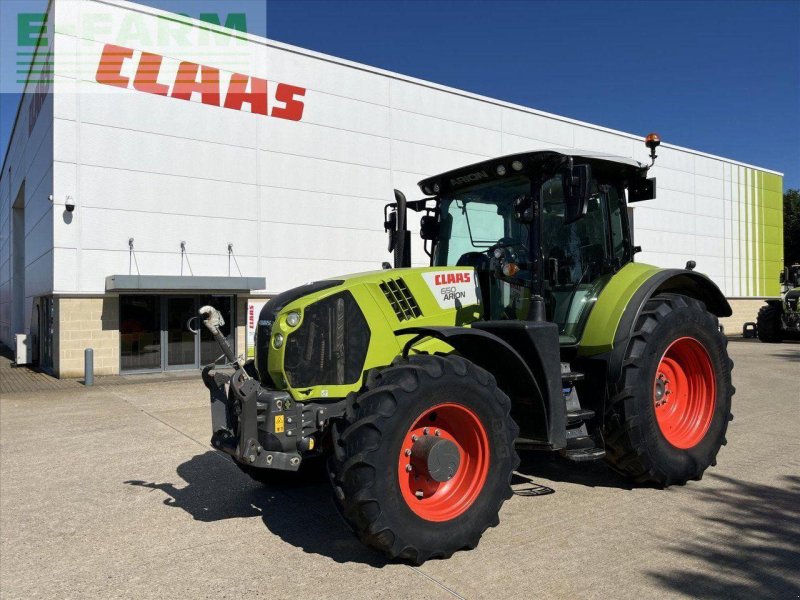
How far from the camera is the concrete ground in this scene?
3293 mm

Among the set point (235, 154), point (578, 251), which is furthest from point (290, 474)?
point (235, 154)

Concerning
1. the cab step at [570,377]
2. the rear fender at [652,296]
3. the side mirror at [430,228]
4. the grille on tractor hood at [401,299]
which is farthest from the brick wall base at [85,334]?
the rear fender at [652,296]

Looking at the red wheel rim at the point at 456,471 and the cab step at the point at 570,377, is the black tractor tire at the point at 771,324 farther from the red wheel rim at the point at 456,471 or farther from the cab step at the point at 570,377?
the red wheel rim at the point at 456,471

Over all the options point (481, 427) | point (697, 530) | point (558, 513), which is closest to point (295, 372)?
point (481, 427)

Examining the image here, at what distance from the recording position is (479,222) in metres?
5.02

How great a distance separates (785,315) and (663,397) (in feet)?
59.2

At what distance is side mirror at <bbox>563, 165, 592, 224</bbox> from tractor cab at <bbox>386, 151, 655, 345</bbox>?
29 mm

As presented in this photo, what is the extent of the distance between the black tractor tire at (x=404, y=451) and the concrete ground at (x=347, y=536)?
7.8 inches

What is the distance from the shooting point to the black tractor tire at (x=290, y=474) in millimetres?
4965

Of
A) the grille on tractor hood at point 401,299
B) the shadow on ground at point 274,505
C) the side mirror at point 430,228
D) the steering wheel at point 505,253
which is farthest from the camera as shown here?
the side mirror at point 430,228

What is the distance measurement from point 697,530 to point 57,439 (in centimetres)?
702

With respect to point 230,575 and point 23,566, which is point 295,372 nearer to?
point 230,575

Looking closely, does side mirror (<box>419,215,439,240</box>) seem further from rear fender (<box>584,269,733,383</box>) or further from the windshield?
rear fender (<box>584,269,733,383</box>)

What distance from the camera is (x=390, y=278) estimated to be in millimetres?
4234
